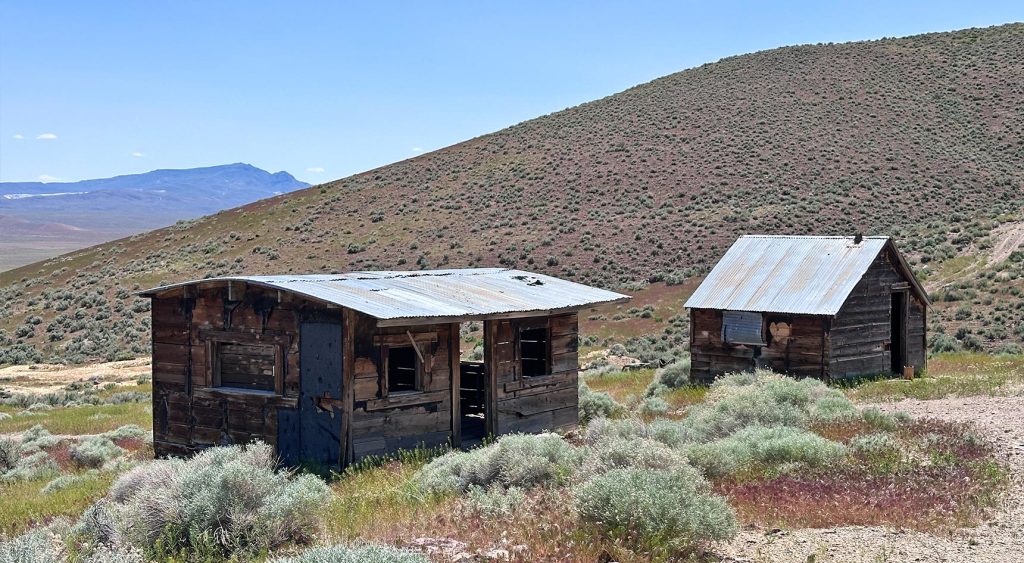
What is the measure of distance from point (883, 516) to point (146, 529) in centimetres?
632

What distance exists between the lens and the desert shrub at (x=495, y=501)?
858 centimetres

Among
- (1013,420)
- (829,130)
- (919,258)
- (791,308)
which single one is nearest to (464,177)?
(829,130)

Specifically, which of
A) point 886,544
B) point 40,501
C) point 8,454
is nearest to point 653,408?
point 886,544

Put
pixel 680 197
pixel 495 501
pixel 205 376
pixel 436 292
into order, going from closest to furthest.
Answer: pixel 495 501
pixel 205 376
pixel 436 292
pixel 680 197

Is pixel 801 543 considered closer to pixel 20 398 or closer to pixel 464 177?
pixel 20 398

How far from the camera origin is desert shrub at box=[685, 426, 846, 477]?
1000cm

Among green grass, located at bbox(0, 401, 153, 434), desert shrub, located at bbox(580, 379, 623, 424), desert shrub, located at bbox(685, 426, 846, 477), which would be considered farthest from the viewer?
green grass, located at bbox(0, 401, 153, 434)

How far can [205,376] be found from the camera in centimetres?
1477

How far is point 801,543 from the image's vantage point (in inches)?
302

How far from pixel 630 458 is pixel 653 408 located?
8.54 m

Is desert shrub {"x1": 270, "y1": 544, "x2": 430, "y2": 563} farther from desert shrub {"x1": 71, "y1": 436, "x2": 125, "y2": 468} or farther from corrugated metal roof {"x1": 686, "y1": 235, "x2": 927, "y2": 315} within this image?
corrugated metal roof {"x1": 686, "y1": 235, "x2": 927, "y2": 315}

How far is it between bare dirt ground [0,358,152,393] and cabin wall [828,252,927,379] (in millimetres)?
23179

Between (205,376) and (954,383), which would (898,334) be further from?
(205,376)

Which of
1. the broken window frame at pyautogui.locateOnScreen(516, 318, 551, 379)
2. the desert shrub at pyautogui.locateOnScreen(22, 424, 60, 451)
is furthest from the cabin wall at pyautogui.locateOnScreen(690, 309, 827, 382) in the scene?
the desert shrub at pyautogui.locateOnScreen(22, 424, 60, 451)
